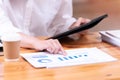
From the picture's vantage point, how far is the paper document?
109 centimetres

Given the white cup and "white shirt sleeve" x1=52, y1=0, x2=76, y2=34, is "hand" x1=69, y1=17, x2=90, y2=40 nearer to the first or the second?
"white shirt sleeve" x1=52, y1=0, x2=76, y2=34

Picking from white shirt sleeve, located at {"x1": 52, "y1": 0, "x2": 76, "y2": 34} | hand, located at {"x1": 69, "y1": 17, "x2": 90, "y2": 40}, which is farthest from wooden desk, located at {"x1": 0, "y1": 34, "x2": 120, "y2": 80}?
white shirt sleeve, located at {"x1": 52, "y1": 0, "x2": 76, "y2": 34}

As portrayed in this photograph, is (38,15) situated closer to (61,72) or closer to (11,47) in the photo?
(11,47)

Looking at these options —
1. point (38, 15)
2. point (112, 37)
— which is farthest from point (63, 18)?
point (112, 37)

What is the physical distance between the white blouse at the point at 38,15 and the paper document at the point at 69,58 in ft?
1.32

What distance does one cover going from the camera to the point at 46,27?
1.87 m

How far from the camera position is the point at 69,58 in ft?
3.80

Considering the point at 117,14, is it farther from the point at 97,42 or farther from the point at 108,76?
the point at 108,76

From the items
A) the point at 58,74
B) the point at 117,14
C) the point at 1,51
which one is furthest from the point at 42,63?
the point at 117,14

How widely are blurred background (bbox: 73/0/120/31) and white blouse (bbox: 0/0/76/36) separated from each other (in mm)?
518

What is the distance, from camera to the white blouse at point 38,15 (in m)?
1.65

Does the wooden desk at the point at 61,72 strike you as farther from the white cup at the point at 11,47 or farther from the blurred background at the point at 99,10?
the blurred background at the point at 99,10

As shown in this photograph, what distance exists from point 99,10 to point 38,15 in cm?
88

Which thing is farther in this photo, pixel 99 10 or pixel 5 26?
pixel 99 10
